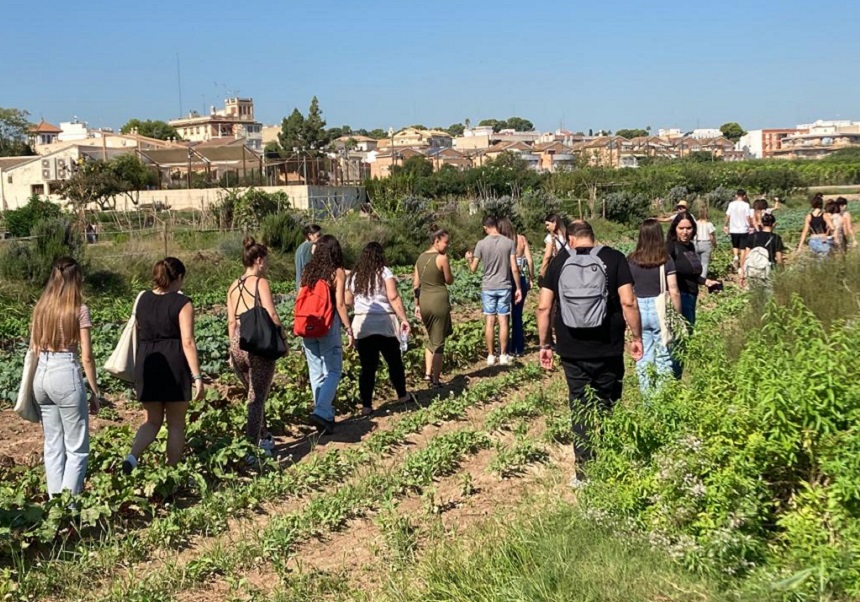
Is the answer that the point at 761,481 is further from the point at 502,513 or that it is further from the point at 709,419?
the point at 502,513

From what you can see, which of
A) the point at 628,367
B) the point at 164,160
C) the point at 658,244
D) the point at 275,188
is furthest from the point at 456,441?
the point at 164,160

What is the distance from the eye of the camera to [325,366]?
27.2 feet

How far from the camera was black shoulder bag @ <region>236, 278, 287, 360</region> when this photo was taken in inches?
282

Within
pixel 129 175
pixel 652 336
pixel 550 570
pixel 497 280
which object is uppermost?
pixel 129 175

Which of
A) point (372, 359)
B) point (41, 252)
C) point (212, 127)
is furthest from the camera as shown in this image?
point (212, 127)

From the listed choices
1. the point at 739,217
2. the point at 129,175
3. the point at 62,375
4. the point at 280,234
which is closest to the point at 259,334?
the point at 62,375

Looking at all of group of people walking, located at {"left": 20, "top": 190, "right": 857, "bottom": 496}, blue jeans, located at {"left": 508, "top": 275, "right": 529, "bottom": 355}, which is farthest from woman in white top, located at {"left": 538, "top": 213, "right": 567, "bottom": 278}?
blue jeans, located at {"left": 508, "top": 275, "right": 529, "bottom": 355}

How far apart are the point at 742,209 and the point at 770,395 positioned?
1382cm

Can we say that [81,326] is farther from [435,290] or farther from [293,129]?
[293,129]

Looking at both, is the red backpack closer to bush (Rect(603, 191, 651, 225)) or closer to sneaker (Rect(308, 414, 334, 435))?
sneaker (Rect(308, 414, 334, 435))

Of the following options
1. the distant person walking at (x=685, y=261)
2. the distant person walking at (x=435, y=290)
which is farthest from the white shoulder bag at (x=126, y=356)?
the distant person walking at (x=685, y=261)

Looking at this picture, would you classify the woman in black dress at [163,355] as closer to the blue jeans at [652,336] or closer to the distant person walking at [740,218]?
the blue jeans at [652,336]

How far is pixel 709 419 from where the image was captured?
4.43m

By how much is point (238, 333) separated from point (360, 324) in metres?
1.69
